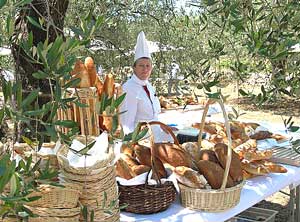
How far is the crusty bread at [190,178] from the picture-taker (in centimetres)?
175

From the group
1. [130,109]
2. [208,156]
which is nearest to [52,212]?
[208,156]

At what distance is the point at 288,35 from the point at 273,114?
9.48 metres

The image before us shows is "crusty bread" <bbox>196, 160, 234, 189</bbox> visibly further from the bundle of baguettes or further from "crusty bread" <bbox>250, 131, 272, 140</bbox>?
"crusty bread" <bbox>250, 131, 272, 140</bbox>

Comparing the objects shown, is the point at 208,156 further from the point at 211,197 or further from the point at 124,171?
the point at 124,171

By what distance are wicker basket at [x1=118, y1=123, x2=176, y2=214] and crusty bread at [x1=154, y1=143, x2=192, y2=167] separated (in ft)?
0.60

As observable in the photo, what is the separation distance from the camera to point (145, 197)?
1.67 meters

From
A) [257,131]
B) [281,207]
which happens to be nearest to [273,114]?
[281,207]

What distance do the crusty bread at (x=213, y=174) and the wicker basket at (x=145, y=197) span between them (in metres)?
0.17

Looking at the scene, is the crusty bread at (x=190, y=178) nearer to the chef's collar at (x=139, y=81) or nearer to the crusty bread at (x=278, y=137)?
the crusty bread at (x=278, y=137)

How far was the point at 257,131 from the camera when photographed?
3061 millimetres

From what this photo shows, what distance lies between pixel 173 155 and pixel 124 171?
223 millimetres

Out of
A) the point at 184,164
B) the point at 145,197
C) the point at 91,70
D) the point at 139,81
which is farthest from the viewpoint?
the point at 139,81

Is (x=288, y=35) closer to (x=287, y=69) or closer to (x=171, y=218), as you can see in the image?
(x=287, y=69)

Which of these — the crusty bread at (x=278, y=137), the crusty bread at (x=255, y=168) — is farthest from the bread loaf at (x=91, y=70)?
the crusty bread at (x=278, y=137)
